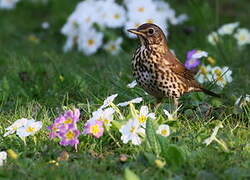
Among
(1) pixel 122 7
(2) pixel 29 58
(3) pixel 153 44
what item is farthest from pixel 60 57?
(3) pixel 153 44

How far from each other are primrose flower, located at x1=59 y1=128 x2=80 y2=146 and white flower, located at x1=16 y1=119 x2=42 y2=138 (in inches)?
9.8

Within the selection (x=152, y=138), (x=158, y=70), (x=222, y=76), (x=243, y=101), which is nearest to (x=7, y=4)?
(x=222, y=76)

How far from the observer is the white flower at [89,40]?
8625 mm

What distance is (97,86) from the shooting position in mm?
6562

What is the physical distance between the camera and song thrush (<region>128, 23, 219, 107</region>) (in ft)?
18.2

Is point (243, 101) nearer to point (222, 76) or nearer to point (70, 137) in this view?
point (222, 76)

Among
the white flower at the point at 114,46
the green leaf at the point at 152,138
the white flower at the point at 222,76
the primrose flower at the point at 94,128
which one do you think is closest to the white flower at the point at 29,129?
the primrose flower at the point at 94,128

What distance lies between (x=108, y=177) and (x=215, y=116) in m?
1.66

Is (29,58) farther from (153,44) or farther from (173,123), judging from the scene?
(173,123)

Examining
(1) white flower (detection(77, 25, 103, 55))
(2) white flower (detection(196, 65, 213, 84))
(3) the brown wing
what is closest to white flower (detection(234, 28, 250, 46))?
(1) white flower (detection(77, 25, 103, 55))

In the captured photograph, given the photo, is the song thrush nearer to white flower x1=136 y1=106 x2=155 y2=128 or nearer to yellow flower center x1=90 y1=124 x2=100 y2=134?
white flower x1=136 y1=106 x2=155 y2=128

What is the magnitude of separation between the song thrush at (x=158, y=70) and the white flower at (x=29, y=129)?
1.15 meters

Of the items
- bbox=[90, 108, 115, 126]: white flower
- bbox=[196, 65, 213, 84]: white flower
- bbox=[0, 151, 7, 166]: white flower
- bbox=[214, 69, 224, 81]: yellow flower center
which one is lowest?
bbox=[196, 65, 213, 84]: white flower

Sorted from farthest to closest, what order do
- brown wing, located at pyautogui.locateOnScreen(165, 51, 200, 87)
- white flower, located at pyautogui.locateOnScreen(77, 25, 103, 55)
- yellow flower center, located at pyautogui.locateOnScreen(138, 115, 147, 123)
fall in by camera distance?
white flower, located at pyautogui.locateOnScreen(77, 25, 103, 55)
brown wing, located at pyautogui.locateOnScreen(165, 51, 200, 87)
yellow flower center, located at pyautogui.locateOnScreen(138, 115, 147, 123)
